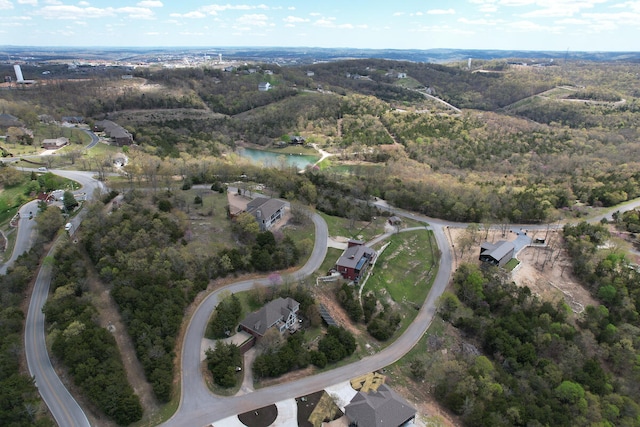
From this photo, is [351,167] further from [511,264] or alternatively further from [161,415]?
[161,415]

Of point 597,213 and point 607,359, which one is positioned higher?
point 597,213

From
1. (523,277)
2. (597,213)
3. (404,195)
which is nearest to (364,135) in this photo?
(404,195)

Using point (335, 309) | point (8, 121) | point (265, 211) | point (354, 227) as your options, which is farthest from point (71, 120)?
point (335, 309)

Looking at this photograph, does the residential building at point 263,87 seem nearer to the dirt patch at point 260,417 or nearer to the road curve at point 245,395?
the road curve at point 245,395

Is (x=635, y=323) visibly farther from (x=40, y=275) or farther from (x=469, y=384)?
(x=40, y=275)

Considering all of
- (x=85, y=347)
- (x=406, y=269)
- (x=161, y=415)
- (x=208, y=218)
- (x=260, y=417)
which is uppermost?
(x=208, y=218)

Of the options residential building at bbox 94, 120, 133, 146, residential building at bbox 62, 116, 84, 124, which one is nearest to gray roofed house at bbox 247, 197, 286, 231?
residential building at bbox 94, 120, 133, 146

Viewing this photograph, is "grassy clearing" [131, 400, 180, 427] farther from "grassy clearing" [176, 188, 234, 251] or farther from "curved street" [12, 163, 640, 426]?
"grassy clearing" [176, 188, 234, 251]
